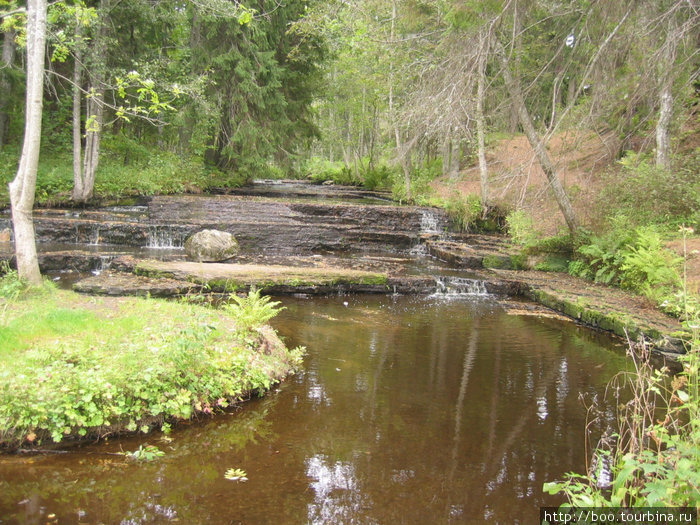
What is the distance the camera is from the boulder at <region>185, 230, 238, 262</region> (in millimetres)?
11312

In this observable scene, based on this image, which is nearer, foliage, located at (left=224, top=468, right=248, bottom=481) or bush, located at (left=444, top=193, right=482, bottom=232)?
foliage, located at (left=224, top=468, right=248, bottom=481)

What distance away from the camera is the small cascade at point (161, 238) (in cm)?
1329

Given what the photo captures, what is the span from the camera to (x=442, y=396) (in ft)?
17.9

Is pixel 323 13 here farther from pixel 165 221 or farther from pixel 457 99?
pixel 165 221

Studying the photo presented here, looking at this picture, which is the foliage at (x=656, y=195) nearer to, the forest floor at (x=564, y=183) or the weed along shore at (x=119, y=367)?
the forest floor at (x=564, y=183)

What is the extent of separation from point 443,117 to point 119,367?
6.08 metres

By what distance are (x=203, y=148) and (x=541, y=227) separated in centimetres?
1575

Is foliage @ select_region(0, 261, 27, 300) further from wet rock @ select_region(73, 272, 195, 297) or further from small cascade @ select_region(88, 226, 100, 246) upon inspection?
small cascade @ select_region(88, 226, 100, 246)

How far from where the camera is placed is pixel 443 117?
7953 mm

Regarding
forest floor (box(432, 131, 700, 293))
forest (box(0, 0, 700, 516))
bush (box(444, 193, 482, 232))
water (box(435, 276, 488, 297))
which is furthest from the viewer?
bush (box(444, 193, 482, 232))

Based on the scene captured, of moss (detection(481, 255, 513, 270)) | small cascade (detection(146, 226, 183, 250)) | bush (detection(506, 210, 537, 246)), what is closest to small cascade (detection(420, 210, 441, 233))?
bush (detection(506, 210, 537, 246))

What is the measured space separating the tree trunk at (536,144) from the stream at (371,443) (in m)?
3.68

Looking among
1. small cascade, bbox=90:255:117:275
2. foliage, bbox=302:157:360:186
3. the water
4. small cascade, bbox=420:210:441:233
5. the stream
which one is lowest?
the stream

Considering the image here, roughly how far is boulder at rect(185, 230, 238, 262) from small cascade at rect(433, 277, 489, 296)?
5.00 metres
